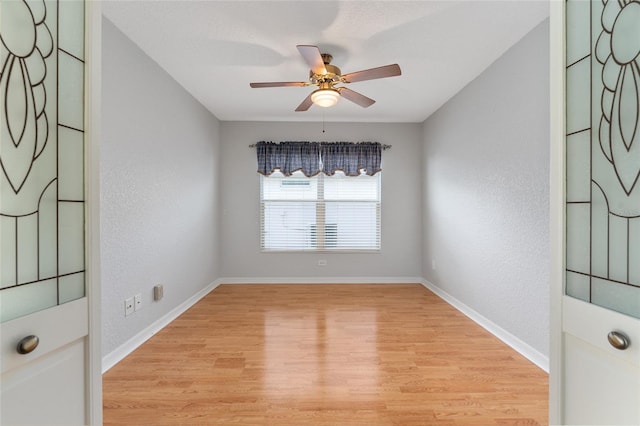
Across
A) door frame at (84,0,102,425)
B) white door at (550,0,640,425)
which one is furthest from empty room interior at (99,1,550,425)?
white door at (550,0,640,425)

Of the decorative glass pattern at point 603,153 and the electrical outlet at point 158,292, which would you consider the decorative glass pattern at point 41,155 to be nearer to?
the decorative glass pattern at point 603,153

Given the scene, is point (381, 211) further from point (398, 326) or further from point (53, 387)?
point (53, 387)

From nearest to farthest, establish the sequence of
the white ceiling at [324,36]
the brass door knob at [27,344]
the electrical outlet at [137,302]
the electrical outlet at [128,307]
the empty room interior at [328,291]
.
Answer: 1. the brass door knob at [27,344]
2. the empty room interior at [328,291]
3. the white ceiling at [324,36]
4. the electrical outlet at [128,307]
5. the electrical outlet at [137,302]

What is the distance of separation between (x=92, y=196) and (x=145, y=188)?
1788 millimetres

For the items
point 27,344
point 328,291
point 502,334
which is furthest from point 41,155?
point 328,291

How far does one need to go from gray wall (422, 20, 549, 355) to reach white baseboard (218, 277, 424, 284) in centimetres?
78

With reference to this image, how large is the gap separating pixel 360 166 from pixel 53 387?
4.15 metres

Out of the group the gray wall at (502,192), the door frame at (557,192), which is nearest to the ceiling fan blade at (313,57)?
the door frame at (557,192)

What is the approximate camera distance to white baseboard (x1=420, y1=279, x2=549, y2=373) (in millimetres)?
2138

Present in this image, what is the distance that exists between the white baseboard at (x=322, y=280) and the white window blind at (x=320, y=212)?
474 millimetres

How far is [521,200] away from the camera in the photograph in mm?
2344

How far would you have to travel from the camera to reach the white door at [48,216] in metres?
0.76

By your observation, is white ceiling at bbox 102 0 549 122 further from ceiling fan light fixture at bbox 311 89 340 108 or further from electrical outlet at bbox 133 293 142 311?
electrical outlet at bbox 133 293 142 311

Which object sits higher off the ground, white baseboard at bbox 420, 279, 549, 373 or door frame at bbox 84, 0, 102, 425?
door frame at bbox 84, 0, 102, 425
